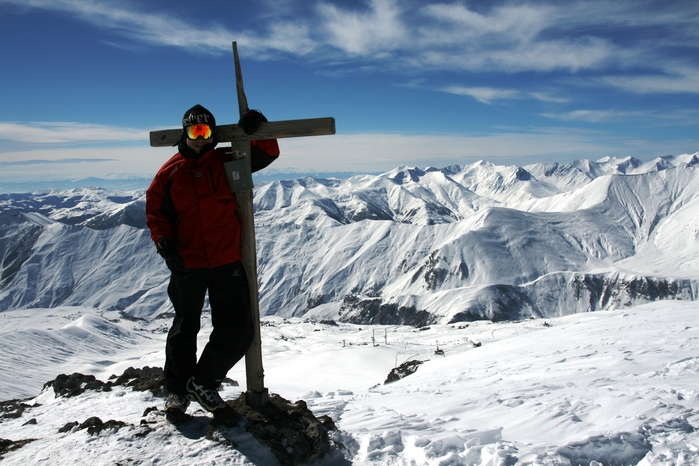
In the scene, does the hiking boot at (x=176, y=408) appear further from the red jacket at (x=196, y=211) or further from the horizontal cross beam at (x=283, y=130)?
the horizontal cross beam at (x=283, y=130)

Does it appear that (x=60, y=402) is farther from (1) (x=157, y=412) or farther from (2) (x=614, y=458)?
(2) (x=614, y=458)

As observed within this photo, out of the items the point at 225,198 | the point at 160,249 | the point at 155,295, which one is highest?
the point at 225,198

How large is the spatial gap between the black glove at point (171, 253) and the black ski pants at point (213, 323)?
0.12 metres

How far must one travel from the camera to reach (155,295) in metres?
166

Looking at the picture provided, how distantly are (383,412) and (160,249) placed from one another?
12.9 ft

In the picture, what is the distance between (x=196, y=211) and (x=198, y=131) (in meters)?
0.90

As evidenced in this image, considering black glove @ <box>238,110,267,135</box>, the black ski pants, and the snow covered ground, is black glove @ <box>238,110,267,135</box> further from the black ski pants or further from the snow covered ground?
the snow covered ground

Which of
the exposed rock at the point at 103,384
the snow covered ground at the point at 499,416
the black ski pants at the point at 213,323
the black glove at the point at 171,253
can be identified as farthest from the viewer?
the exposed rock at the point at 103,384

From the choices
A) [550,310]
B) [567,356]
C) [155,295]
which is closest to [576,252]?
[550,310]

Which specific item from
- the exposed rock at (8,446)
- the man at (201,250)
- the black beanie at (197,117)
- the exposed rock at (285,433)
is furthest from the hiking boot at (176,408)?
the black beanie at (197,117)

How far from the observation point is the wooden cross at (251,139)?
507cm

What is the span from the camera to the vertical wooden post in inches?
205

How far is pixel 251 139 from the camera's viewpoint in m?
5.18

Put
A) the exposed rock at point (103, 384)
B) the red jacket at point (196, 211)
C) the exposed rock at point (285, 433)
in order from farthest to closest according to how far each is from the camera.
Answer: the exposed rock at point (103, 384) → the red jacket at point (196, 211) → the exposed rock at point (285, 433)
